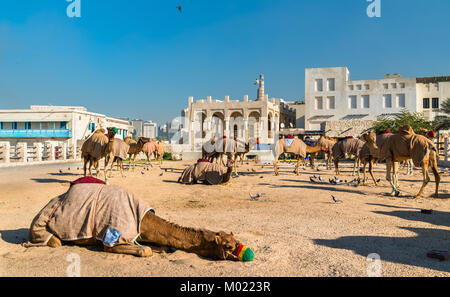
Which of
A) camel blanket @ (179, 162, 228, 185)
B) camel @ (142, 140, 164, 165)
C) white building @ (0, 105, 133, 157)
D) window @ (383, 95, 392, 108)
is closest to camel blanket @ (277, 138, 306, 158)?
camel blanket @ (179, 162, 228, 185)

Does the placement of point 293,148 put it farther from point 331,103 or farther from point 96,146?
point 331,103

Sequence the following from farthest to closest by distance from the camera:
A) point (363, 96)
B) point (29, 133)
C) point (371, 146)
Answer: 1. point (363, 96)
2. point (29, 133)
3. point (371, 146)

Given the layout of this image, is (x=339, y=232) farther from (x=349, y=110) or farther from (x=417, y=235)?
(x=349, y=110)

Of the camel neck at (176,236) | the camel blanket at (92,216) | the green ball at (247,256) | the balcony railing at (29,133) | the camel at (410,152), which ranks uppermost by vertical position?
the balcony railing at (29,133)

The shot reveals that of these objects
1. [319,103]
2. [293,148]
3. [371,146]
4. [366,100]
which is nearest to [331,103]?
[319,103]

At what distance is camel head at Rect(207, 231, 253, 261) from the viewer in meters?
4.09

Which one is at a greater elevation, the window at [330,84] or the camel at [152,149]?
the window at [330,84]

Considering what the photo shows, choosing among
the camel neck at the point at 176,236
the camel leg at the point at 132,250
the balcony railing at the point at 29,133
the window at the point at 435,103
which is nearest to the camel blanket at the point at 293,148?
the camel neck at the point at 176,236

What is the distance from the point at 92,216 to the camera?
448 centimetres

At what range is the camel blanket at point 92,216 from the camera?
14.5 ft

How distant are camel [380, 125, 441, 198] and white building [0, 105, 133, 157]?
37.8m

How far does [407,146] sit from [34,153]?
2932 cm

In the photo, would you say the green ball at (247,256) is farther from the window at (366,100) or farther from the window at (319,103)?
the window at (366,100)
